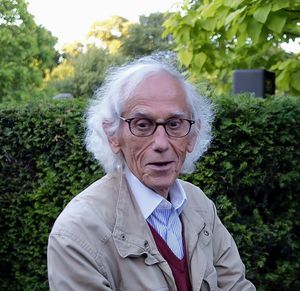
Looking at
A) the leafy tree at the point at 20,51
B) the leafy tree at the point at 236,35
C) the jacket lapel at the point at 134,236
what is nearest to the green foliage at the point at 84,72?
the leafy tree at the point at 20,51

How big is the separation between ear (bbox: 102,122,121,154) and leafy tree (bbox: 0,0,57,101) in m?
13.5

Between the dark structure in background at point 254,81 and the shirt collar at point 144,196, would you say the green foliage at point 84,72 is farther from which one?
the shirt collar at point 144,196

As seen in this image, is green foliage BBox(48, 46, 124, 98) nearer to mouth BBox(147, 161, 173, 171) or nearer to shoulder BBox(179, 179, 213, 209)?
shoulder BBox(179, 179, 213, 209)

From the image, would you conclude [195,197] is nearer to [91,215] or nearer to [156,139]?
[156,139]

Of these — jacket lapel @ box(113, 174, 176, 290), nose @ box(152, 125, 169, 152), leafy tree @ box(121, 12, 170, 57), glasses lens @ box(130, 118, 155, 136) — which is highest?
leafy tree @ box(121, 12, 170, 57)

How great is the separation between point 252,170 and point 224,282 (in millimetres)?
1963

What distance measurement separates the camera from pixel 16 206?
4.73 metres

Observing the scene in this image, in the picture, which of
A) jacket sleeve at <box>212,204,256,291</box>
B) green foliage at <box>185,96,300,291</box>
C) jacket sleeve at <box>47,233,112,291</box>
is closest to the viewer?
jacket sleeve at <box>47,233,112,291</box>

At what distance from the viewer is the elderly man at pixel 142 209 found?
184cm

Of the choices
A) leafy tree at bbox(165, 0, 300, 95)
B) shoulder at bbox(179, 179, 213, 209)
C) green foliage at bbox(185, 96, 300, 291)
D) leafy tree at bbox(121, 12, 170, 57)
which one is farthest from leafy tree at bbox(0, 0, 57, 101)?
leafy tree at bbox(121, 12, 170, 57)

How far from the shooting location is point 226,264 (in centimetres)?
230

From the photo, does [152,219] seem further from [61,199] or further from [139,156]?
[61,199]

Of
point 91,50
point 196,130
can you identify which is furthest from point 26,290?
point 91,50

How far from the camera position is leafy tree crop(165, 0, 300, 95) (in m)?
4.01
